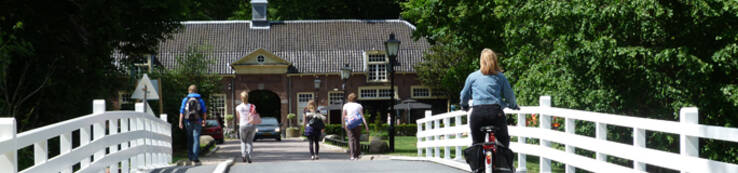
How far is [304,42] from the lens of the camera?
5581 centimetres

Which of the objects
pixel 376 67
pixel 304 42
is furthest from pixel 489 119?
pixel 304 42

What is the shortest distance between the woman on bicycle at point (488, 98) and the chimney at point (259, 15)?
1922 inches

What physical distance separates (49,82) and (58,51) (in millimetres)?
816

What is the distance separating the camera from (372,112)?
185 ft

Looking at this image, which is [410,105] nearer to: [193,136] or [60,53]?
[60,53]

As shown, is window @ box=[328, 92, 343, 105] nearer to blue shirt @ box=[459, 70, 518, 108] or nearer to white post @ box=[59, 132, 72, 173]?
blue shirt @ box=[459, 70, 518, 108]

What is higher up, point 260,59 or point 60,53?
point 260,59

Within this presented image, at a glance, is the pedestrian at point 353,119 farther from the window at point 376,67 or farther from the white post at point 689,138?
the window at point 376,67

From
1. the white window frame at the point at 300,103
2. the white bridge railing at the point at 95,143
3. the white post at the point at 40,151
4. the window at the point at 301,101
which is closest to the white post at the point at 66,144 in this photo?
the white bridge railing at the point at 95,143

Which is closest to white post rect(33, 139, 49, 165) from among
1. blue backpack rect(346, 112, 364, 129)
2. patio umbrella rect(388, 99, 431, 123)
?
blue backpack rect(346, 112, 364, 129)

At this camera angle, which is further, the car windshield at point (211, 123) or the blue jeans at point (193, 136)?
the car windshield at point (211, 123)

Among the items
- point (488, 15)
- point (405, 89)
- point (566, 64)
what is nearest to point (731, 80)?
point (566, 64)

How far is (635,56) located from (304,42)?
38.2m

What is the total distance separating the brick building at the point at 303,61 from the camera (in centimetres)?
5447
